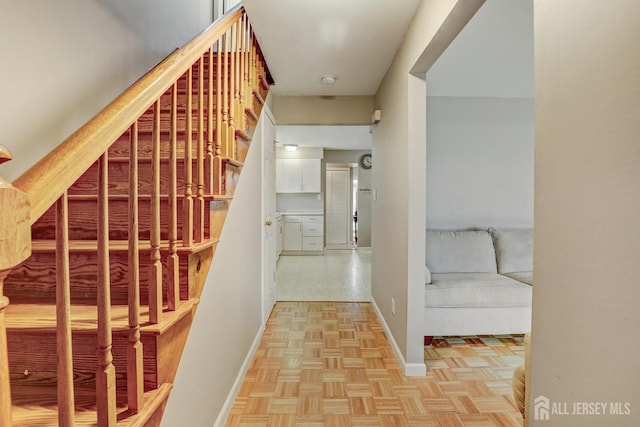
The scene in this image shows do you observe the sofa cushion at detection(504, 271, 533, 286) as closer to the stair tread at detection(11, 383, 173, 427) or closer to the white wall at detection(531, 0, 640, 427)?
the white wall at detection(531, 0, 640, 427)

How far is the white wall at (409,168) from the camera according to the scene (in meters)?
1.71

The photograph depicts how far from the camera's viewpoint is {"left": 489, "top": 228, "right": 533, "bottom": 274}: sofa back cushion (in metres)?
3.03

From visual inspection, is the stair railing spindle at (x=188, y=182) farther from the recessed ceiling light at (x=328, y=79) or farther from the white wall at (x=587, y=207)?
the recessed ceiling light at (x=328, y=79)

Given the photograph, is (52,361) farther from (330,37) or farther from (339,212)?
(339,212)

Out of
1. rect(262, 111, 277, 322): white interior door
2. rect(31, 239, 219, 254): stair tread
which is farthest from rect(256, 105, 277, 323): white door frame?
rect(31, 239, 219, 254): stair tread

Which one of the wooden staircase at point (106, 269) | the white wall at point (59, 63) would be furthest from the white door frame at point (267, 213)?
the wooden staircase at point (106, 269)

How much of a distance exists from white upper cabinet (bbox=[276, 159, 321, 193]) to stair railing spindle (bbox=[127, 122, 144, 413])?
622cm

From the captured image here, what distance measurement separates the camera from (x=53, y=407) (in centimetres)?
84

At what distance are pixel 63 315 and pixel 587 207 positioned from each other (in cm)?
105

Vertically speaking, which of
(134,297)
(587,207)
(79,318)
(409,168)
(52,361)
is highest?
(409,168)

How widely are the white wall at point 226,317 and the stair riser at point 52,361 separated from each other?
0.71ft

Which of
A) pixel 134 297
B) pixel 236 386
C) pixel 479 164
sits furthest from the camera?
pixel 479 164

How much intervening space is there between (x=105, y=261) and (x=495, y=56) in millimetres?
2903

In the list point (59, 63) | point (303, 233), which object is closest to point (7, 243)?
point (59, 63)
